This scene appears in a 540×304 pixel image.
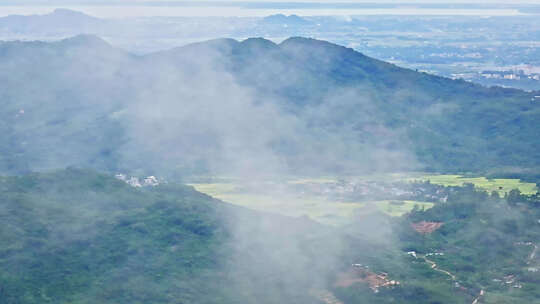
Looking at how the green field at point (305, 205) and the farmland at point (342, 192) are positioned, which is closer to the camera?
the green field at point (305, 205)

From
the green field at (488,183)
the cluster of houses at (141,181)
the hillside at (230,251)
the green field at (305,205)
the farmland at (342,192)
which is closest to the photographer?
the hillside at (230,251)

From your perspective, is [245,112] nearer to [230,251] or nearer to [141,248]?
[230,251]

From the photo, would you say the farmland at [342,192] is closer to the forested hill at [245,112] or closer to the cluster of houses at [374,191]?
the cluster of houses at [374,191]

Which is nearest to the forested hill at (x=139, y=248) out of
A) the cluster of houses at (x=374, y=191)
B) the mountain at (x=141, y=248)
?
the mountain at (x=141, y=248)

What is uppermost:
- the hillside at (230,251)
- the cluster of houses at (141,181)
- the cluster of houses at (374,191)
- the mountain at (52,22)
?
the mountain at (52,22)

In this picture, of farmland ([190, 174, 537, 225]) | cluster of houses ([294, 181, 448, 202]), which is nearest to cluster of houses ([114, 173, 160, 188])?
farmland ([190, 174, 537, 225])

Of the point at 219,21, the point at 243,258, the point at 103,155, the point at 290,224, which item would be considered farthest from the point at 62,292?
the point at 219,21

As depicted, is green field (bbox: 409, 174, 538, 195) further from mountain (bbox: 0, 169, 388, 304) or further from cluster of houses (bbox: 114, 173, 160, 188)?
cluster of houses (bbox: 114, 173, 160, 188)

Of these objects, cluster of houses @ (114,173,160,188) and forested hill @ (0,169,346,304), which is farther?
cluster of houses @ (114,173,160,188)

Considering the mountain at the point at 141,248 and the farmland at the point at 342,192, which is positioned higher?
the mountain at the point at 141,248
